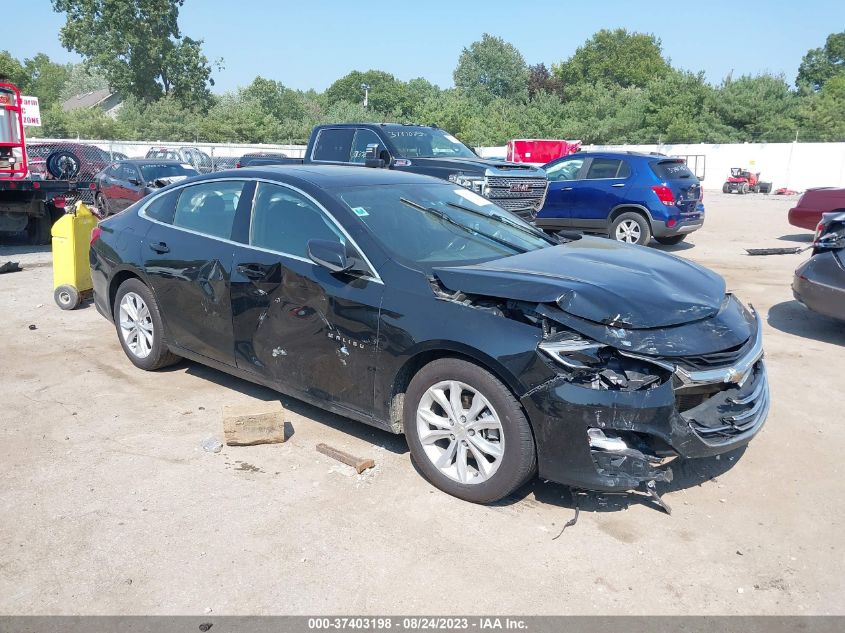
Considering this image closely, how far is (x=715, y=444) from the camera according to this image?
3.54 meters

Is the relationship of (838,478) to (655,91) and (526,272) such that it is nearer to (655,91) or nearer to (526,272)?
(526,272)

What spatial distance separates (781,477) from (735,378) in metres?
0.95

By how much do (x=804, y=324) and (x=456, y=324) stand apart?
18.5ft

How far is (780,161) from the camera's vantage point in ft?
126

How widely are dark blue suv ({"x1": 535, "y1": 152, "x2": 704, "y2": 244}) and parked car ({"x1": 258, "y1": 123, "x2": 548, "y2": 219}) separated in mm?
1452

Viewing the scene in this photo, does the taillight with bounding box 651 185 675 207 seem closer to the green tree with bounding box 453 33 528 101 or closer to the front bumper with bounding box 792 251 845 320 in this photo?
the front bumper with bounding box 792 251 845 320

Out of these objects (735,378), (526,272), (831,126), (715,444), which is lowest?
(715,444)

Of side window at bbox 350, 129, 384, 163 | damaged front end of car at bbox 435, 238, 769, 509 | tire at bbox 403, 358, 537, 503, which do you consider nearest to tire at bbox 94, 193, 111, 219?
side window at bbox 350, 129, 384, 163

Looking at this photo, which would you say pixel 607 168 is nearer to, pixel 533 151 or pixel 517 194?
pixel 517 194

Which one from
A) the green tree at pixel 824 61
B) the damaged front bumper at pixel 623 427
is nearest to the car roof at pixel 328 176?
the damaged front bumper at pixel 623 427

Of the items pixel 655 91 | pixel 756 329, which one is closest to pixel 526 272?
pixel 756 329

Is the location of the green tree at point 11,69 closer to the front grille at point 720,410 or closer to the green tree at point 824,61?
the front grille at point 720,410

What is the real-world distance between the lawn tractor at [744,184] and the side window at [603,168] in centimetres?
2617

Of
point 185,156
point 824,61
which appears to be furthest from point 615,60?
point 185,156
